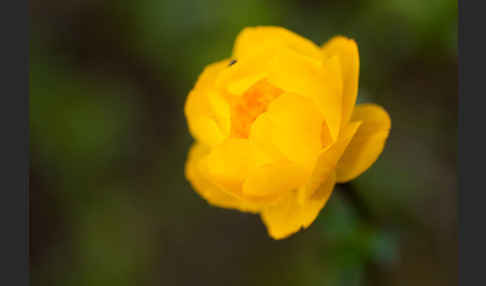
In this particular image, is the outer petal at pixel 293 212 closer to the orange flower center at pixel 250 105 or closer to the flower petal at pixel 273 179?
the flower petal at pixel 273 179

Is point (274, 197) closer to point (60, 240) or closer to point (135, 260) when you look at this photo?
point (135, 260)

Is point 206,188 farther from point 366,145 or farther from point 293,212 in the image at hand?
point 366,145

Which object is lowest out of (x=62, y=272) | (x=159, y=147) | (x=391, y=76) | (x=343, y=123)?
(x=62, y=272)

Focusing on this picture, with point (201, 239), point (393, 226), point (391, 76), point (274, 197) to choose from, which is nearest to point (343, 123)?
point (274, 197)

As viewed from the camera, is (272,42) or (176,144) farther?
(176,144)

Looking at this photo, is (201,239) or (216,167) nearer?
(216,167)

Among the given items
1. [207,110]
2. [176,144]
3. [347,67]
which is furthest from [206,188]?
[176,144]

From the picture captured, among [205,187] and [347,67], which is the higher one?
[347,67]
